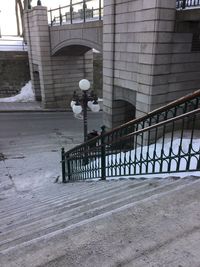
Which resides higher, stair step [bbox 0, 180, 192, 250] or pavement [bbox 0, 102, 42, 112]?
stair step [bbox 0, 180, 192, 250]

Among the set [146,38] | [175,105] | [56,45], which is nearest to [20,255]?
[175,105]

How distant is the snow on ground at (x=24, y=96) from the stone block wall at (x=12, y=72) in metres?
0.44

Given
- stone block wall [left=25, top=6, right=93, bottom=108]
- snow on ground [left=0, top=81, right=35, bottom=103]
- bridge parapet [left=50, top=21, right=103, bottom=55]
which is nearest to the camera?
bridge parapet [left=50, top=21, right=103, bottom=55]

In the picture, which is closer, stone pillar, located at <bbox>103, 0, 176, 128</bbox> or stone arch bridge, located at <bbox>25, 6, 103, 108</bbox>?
stone pillar, located at <bbox>103, 0, 176, 128</bbox>

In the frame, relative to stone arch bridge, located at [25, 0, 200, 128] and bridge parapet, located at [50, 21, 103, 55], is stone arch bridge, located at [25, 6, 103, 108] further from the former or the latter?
stone arch bridge, located at [25, 0, 200, 128]

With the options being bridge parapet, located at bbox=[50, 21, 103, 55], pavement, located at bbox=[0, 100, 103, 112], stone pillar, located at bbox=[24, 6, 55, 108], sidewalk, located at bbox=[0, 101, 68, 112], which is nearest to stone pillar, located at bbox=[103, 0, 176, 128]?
bridge parapet, located at bbox=[50, 21, 103, 55]

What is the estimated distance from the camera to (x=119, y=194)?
147 inches

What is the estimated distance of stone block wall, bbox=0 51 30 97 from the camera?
2183 cm

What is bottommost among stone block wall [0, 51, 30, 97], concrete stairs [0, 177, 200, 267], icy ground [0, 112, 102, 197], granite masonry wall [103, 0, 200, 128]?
icy ground [0, 112, 102, 197]

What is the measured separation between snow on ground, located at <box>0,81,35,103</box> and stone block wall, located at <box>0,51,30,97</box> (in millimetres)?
435

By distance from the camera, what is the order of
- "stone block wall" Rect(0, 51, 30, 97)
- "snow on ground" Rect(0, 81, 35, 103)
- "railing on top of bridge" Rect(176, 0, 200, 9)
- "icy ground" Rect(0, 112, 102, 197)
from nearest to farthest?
"railing on top of bridge" Rect(176, 0, 200, 9)
"icy ground" Rect(0, 112, 102, 197)
"snow on ground" Rect(0, 81, 35, 103)
"stone block wall" Rect(0, 51, 30, 97)

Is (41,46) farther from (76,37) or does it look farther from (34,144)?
(34,144)

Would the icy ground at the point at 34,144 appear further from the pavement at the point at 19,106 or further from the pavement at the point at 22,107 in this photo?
the pavement at the point at 19,106

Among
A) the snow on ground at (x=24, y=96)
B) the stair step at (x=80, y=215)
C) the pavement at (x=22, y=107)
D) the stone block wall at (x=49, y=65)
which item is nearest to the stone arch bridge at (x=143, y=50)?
the stone block wall at (x=49, y=65)
